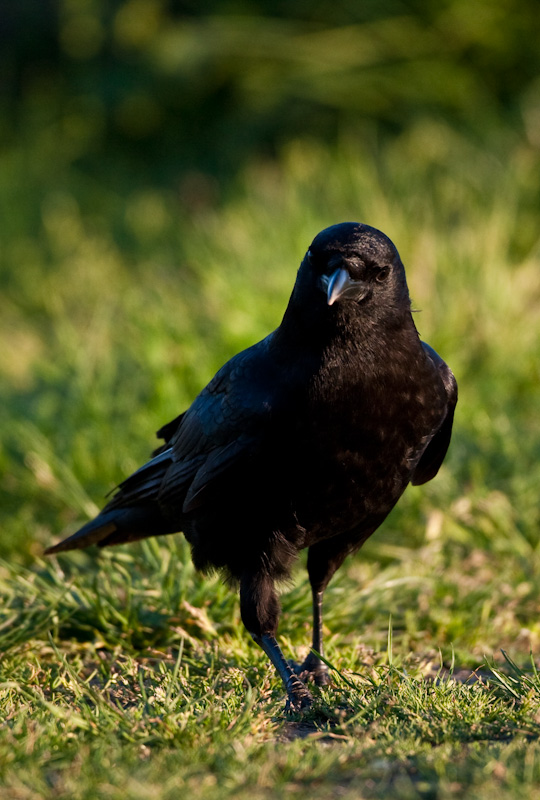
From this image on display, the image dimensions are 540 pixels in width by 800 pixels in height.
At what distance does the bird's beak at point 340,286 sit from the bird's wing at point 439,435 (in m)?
0.48

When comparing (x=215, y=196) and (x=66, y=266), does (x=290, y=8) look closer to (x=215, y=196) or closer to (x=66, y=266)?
(x=215, y=196)

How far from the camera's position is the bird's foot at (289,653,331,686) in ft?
11.3

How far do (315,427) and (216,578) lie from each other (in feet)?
3.42

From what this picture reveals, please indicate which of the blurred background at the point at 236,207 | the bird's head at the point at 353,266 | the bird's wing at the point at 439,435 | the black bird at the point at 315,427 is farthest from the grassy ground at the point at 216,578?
the bird's head at the point at 353,266

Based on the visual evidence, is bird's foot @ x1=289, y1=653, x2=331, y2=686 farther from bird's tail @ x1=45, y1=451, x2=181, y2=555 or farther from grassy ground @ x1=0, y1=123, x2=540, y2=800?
bird's tail @ x1=45, y1=451, x2=181, y2=555

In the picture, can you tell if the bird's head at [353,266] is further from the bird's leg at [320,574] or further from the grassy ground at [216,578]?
the grassy ground at [216,578]

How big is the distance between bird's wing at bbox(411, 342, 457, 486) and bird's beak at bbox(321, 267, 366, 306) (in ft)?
1.56

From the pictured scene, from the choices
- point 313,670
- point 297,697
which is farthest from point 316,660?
point 297,697

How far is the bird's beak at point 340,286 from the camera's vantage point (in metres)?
2.98

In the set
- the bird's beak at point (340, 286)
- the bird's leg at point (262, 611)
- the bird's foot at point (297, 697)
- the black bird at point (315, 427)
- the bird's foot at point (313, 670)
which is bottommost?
the bird's foot at point (313, 670)

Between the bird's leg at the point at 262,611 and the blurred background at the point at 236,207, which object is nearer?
the bird's leg at the point at 262,611

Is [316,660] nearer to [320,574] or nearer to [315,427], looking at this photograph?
[320,574]

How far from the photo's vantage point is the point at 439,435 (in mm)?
3678

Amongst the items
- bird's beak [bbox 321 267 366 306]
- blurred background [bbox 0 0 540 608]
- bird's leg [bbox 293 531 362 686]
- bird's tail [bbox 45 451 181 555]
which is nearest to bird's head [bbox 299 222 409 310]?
bird's beak [bbox 321 267 366 306]
